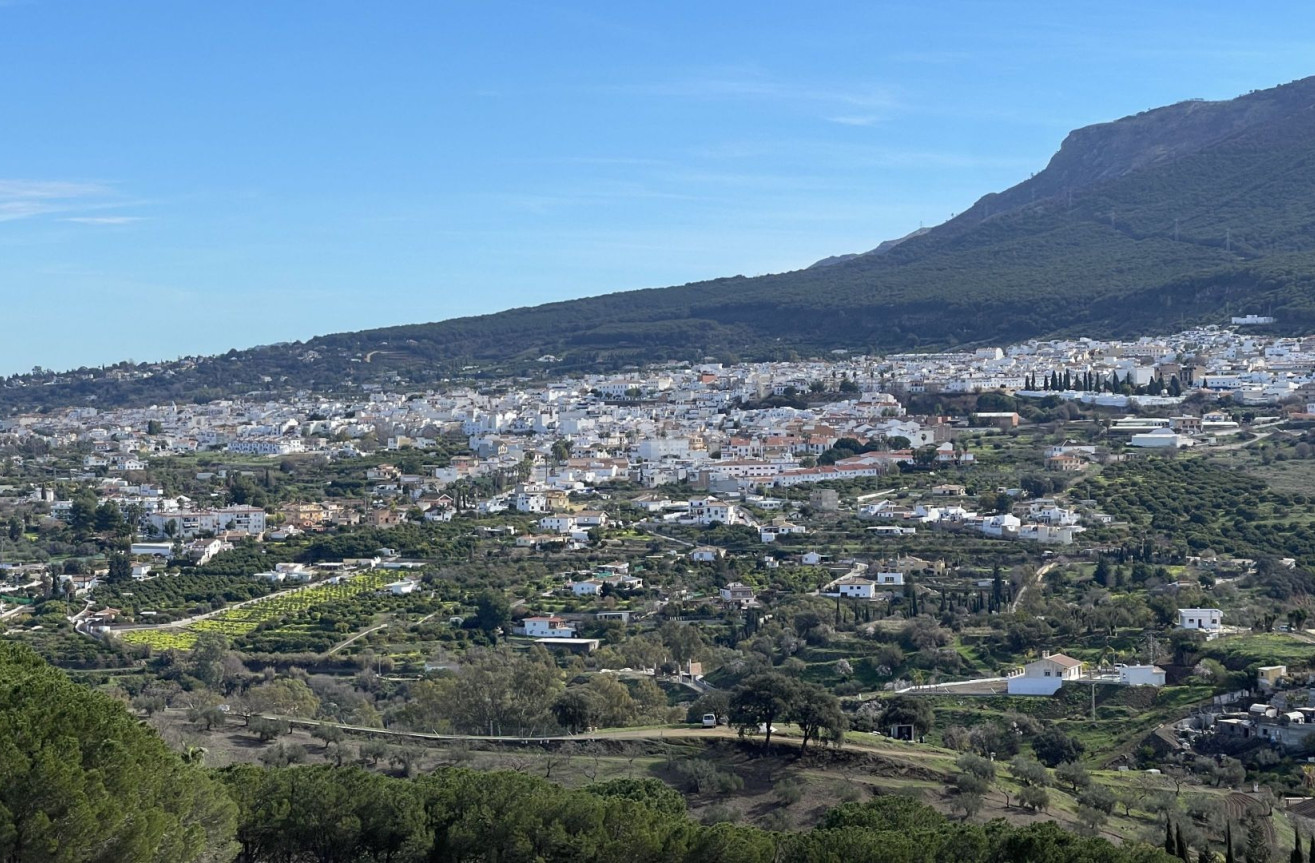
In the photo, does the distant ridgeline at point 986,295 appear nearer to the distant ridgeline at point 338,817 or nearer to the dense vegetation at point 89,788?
the distant ridgeline at point 338,817

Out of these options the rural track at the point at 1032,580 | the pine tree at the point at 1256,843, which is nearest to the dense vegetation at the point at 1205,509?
the rural track at the point at 1032,580

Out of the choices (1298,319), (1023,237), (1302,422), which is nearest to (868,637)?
(1302,422)

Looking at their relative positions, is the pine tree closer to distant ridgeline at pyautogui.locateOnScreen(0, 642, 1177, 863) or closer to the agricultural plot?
distant ridgeline at pyautogui.locateOnScreen(0, 642, 1177, 863)

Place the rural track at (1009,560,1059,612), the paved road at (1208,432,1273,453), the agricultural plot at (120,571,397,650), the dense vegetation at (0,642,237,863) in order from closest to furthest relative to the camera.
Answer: the dense vegetation at (0,642,237,863) → the rural track at (1009,560,1059,612) → the agricultural plot at (120,571,397,650) → the paved road at (1208,432,1273,453)

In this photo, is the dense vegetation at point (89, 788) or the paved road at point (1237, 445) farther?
the paved road at point (1237, 445)

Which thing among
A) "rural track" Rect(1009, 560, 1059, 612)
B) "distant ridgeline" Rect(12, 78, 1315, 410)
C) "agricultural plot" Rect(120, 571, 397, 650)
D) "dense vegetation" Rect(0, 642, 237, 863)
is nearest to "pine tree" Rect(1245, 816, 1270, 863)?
"dense vegetation" Rect(0, 642, 237, 863)

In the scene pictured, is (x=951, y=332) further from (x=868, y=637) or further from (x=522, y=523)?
(x=868, y=637)

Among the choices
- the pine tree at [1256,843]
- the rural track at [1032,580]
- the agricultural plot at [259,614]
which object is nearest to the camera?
the pine tree at [1256,843]
